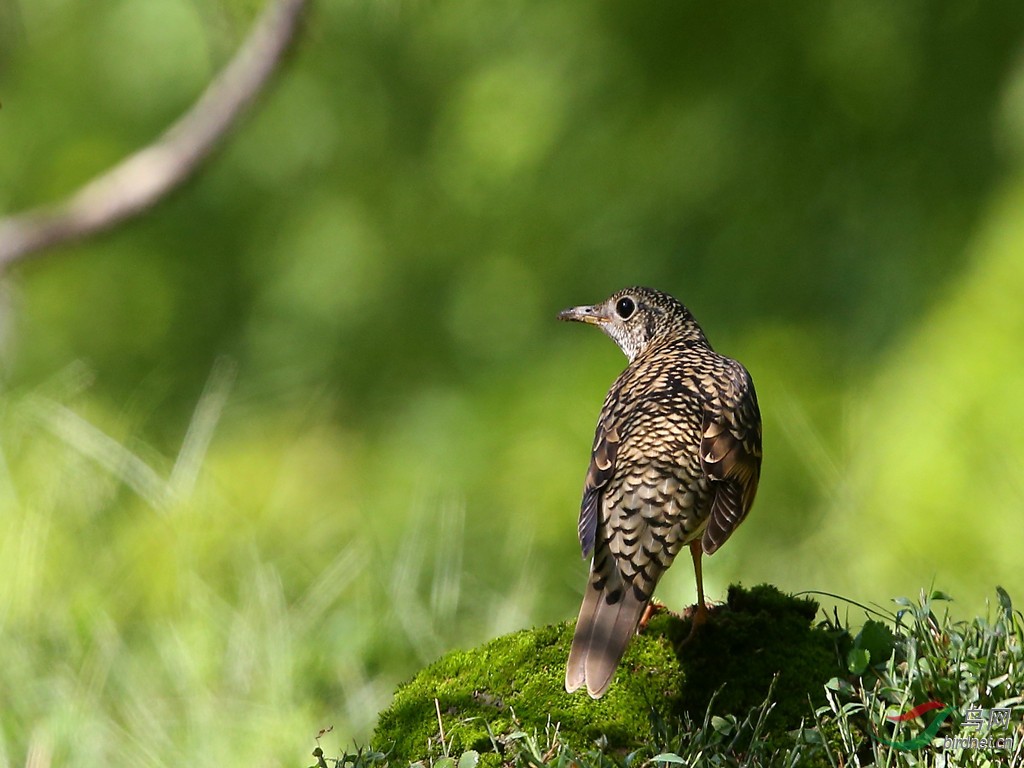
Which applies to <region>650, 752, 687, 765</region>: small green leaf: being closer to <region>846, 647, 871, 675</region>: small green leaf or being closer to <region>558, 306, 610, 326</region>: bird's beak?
<region>846, 647, 871, 675</region>: small green leaf

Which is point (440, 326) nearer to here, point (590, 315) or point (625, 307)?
point (590, 315)

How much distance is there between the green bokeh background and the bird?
1216 millimetres

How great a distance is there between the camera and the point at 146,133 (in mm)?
8922

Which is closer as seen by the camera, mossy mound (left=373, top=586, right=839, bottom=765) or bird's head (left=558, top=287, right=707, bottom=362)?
mossy mound (left=373, top=586, right=839, bottom=765)

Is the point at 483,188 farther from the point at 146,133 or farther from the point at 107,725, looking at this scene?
the point at 107,725

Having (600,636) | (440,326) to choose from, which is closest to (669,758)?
(600,636)

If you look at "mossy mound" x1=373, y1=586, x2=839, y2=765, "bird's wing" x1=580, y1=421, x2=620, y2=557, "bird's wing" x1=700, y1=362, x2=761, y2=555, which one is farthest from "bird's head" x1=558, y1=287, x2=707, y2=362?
"mossy mound" x1=373, y1=586, x2=839, y2=765

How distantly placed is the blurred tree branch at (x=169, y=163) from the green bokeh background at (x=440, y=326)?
0.20m

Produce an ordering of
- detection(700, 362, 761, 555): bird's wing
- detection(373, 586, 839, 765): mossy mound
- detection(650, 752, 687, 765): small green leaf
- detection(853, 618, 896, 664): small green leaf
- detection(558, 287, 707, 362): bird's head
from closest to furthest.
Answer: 1. detection(650, 752, 687, 765): small green leaf
2. detection(373, 586, 839, 765): mossy mound
3. detection(853, 618, 896, 664): small green leaf
4. detection(700, 362, 761, 555): bird's wing
5. detection(558, 287, 707, 362): bird's head

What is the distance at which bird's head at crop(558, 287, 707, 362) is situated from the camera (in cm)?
500

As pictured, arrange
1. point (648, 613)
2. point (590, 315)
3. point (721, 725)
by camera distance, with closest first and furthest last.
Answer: point (721, 725), point (648, 613), point (590, 315)

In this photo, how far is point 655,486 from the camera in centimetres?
380

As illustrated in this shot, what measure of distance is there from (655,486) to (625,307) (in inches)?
59.2

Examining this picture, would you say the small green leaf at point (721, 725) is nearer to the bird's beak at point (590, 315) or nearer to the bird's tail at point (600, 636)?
the bird's tail at point (600, 636)
